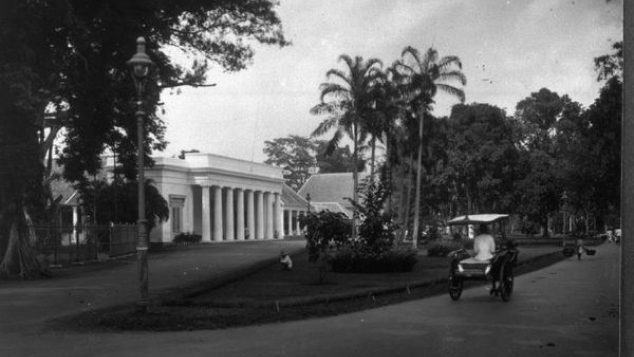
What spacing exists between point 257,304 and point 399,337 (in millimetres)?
4461

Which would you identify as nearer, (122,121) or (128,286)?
(128,286)

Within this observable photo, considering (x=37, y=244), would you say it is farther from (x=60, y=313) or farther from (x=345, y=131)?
(x=345, y=131)

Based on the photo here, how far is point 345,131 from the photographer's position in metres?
44.0

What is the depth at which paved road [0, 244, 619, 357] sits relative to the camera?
8562 mm

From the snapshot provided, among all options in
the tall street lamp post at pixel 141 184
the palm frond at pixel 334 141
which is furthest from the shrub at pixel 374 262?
the palm frond at pixel 334 141

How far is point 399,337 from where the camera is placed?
375 inches

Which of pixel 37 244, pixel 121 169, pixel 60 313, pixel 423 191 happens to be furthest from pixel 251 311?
pixel 423 191

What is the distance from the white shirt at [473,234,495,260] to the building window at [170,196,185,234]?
166ft

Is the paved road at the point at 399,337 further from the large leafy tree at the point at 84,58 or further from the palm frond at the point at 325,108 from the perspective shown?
the palm frond at the point at 325,108

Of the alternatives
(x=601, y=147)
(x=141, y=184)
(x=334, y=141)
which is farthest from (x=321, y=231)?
(x=334, y=141)

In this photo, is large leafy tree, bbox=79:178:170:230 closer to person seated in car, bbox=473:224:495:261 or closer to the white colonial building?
the white colonial building

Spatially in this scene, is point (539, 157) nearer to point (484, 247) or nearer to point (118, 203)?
point (118, 203)

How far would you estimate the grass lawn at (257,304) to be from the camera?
11.3 m

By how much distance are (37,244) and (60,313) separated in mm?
14787
